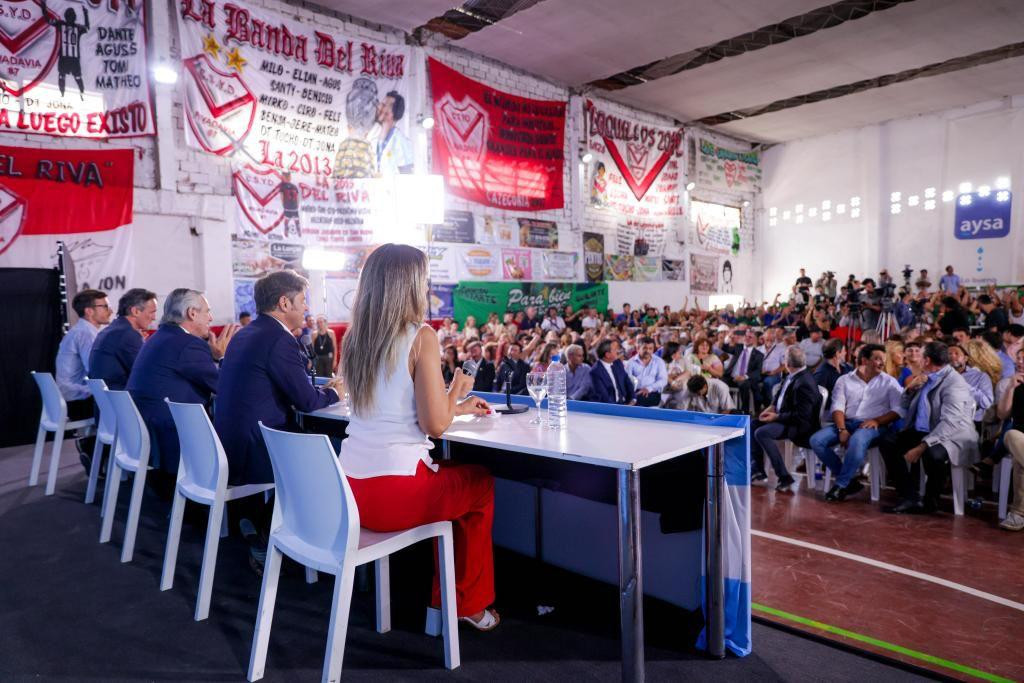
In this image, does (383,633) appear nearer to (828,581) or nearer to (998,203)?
(828,581)

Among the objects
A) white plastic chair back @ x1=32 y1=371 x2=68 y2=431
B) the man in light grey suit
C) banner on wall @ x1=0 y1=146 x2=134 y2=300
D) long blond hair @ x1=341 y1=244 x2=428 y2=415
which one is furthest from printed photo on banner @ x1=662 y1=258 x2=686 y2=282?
long blond hair @ x1=341 y1=244 x2=428 y2=415

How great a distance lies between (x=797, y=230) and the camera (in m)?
16.6

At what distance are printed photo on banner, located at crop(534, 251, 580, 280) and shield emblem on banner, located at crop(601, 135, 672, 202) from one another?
2.30 meters

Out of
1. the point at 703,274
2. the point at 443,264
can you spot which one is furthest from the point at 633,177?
the point at 443,264

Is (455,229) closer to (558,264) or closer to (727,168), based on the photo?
(558,264)

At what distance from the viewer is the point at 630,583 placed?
6.29 ft

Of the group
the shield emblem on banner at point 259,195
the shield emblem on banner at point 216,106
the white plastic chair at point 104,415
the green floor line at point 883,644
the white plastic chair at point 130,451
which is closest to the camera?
the green floor line at point 883,644

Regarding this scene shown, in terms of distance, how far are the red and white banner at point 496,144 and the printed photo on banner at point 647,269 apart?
2.76 m

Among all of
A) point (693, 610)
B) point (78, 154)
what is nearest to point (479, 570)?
point (693, 610)

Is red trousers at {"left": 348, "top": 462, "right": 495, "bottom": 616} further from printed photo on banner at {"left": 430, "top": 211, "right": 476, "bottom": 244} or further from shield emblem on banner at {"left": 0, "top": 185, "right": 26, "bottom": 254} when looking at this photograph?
printed photo on banner at {"left": 430, "top": 211, "right": 476, "bottom": 244}

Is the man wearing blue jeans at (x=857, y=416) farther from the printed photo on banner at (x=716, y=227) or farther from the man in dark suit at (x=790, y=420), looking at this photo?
the printed photo on banner at (x=716, y=227)

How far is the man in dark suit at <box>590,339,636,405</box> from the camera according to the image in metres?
5.81

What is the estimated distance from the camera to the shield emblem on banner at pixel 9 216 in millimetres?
6305

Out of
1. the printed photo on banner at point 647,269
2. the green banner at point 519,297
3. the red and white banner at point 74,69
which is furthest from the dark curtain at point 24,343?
the printed photo on banner at point 647,269
